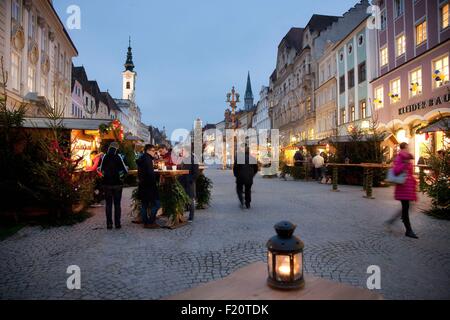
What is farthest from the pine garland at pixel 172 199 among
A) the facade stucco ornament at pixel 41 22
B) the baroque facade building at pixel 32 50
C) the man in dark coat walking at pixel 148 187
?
the facade stucco ornament at pixel 41 22

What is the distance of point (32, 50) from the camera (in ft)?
74.3

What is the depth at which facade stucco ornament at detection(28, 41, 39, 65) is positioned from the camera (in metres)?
22.4

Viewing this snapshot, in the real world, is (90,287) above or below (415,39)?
below

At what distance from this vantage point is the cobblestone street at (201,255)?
3848 millimetres

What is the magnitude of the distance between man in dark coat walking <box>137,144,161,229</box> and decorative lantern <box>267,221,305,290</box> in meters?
5.06

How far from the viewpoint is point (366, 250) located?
538 centimetres

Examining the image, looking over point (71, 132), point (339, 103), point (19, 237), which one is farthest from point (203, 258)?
point (339, 103)

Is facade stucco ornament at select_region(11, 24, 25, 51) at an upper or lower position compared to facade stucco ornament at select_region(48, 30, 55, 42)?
lower

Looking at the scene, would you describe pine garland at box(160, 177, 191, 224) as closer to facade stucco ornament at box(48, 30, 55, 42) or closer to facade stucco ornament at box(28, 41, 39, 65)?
facade stucco ornament at box(28, 41, 39, 65)

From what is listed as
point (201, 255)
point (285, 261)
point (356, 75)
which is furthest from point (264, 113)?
point (285, 261)

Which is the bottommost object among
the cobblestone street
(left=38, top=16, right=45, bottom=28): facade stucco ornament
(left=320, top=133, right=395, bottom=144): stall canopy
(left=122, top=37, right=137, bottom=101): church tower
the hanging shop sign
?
the cobblestone street

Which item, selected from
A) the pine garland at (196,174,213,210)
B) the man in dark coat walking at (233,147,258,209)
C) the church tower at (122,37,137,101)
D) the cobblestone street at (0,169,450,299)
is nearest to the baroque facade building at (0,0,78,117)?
the pine garland at (196,174,213,210)
